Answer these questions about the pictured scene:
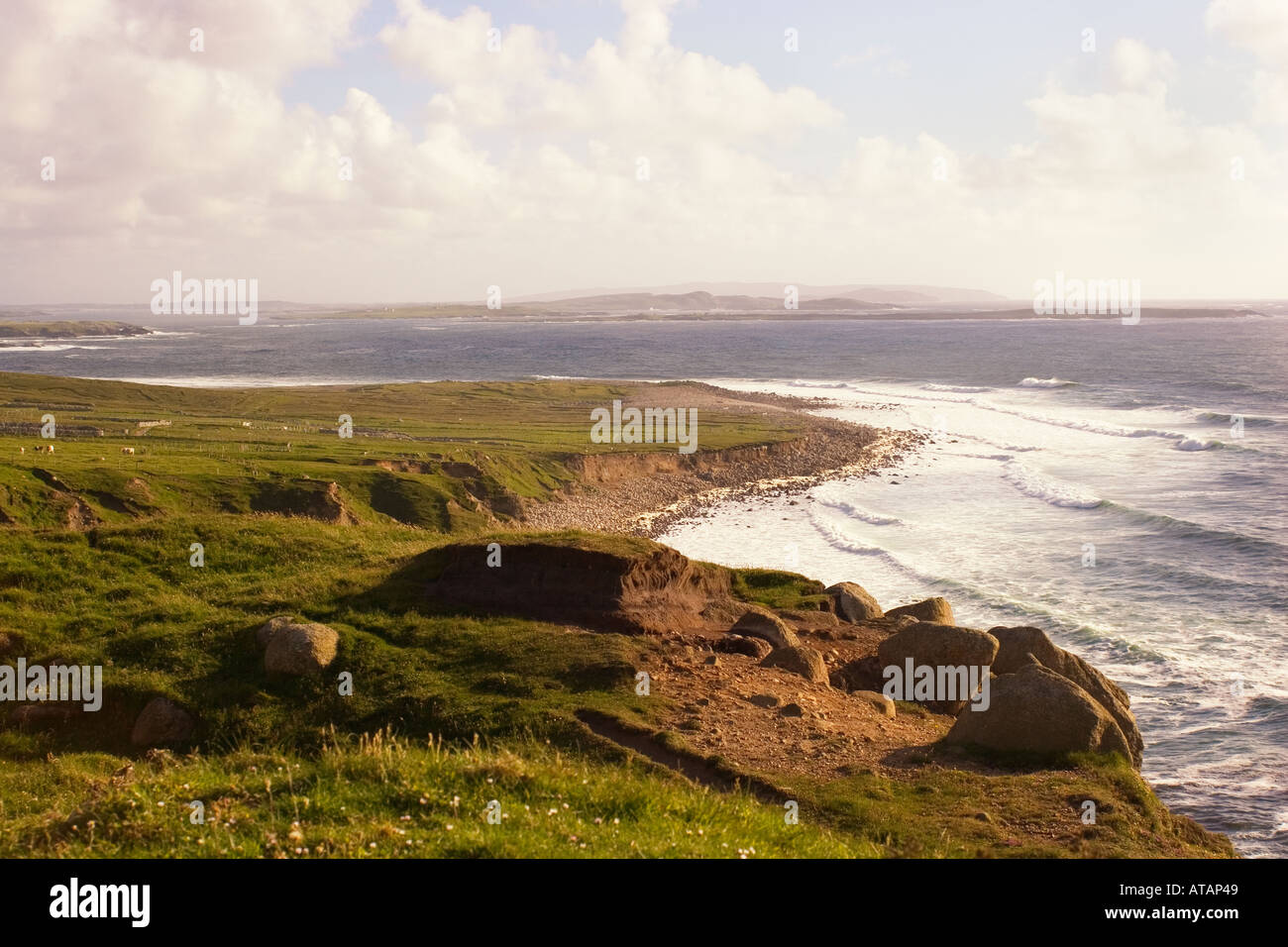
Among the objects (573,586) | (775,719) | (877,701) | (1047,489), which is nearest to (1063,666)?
(877,701)

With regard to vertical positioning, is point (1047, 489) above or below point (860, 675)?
above

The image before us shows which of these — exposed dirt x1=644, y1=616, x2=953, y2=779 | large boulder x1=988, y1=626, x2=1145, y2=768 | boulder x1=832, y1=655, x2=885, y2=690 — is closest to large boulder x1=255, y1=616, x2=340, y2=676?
exposed dirt x1=644, y1=616, x2=953, y2=779

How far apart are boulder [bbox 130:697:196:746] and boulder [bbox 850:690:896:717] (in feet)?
40.4

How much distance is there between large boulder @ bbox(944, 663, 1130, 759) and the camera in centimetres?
1650

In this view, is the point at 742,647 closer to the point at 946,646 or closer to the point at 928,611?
the point at 946,646

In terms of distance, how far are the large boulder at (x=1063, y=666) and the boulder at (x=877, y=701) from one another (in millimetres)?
2820

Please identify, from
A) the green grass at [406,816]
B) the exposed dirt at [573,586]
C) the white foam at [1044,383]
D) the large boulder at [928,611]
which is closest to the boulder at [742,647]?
the exposed dirt at [573,586]

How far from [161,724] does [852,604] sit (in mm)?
16372

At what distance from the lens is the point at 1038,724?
54.4 ft

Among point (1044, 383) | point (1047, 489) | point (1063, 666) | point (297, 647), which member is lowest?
point (1063, 666)

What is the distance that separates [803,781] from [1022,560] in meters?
30.3

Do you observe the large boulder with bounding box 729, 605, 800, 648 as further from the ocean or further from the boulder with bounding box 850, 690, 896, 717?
the ocean

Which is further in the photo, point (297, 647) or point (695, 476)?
point (695, 476)
